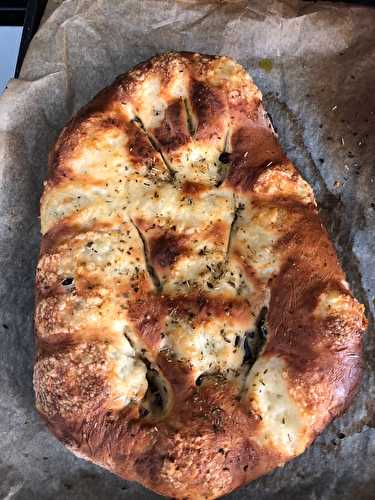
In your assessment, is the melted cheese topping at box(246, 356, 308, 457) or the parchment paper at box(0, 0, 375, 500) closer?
the melted cheese topping at box(246, 356, 308, 457)

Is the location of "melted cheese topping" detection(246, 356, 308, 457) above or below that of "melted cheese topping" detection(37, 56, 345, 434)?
below

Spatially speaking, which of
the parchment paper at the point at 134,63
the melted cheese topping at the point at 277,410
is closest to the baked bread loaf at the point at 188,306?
the melted cheese topping at the point at 277,410

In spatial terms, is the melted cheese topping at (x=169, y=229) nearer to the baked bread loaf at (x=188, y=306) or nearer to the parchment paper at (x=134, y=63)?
the baked bread loaf at (x=188, y=306)

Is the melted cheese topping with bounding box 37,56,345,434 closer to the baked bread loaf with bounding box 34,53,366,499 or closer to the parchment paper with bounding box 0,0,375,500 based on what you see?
the baked bread loaf with bounding box 34,53,366,499

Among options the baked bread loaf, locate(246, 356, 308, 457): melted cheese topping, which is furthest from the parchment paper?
locate(246, 356, 308, 457): melted cheese topping

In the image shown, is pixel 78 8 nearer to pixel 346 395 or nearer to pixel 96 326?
pixel 96 326
